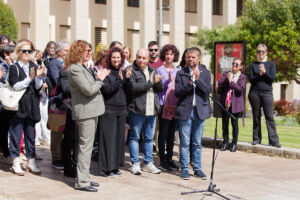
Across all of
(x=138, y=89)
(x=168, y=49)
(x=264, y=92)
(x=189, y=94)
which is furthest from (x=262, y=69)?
(x=138, y=89)

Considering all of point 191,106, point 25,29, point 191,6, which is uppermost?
point 191,6

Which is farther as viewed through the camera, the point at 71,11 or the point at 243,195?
the point at 71,11

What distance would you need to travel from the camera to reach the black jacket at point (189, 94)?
28.4 feet

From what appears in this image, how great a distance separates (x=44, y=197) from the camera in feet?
23.4

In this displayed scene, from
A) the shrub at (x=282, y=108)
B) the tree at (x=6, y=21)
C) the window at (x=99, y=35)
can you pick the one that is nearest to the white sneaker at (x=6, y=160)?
the tree at (x=6, y=21)

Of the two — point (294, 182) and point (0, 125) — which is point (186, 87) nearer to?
point (294, 182)

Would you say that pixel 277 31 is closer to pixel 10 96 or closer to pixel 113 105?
pixel 113 105

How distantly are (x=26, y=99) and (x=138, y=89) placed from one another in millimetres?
1839

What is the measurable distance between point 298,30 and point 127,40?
13.0 m

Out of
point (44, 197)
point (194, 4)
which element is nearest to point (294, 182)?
point (44, 197)

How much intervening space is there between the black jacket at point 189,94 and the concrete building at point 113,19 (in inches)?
874

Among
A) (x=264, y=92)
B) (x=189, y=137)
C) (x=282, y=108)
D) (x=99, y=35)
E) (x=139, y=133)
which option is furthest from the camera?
(x=99, y=35)

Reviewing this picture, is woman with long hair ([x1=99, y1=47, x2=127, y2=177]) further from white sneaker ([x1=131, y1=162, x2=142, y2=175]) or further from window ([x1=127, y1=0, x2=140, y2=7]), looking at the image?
window ([x1=127, y1=0, x2=140, y2=7])

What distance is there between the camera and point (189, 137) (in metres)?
8.81
